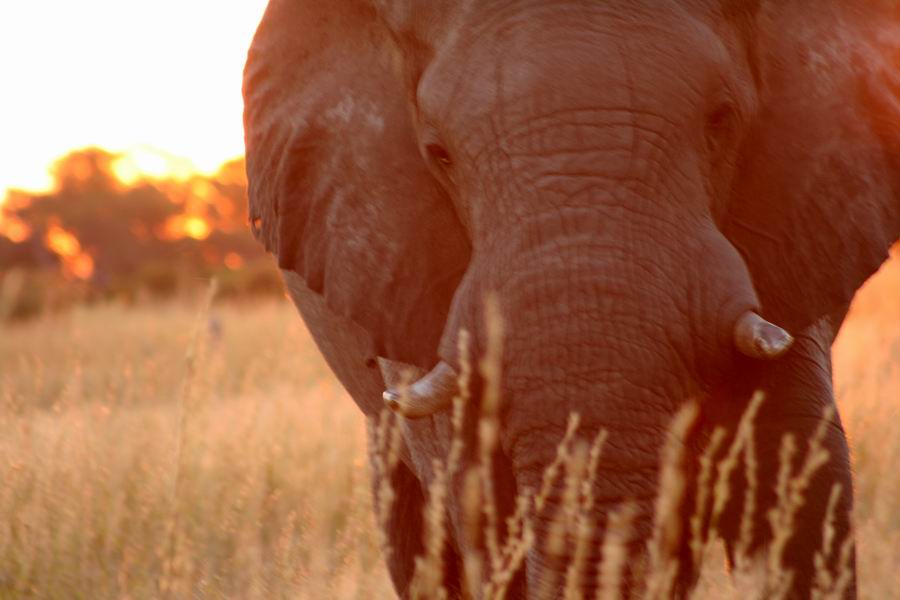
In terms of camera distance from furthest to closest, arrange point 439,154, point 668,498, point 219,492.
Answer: point 219,492 < point 439,154 < point 668,498

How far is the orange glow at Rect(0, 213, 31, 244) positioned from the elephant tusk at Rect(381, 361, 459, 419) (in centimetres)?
2484

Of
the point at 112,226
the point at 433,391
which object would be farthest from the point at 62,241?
the point at 433,391

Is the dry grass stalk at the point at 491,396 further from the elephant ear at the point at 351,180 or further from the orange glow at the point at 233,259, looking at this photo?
the orange glow at the point at 233,259

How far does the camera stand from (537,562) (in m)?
2.97

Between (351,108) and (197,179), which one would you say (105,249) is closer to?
(197,179)

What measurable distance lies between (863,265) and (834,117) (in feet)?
1.16

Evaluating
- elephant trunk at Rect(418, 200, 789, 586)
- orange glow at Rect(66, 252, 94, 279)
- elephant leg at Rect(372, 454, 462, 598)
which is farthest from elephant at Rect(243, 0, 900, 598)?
orange glow at Rect(66, 252, 94, 279)

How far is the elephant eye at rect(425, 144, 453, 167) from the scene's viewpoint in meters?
3.29

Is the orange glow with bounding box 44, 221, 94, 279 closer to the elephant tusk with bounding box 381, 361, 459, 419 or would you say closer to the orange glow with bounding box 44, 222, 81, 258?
the orange glow with bounding box 44, 222, 81, 258

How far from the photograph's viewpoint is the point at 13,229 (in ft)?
89.4

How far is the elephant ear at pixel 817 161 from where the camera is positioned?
3.36 meters

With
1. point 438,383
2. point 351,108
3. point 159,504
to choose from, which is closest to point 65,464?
point 159,504

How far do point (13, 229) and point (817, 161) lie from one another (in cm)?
2544

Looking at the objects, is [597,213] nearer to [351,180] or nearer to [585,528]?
[585,528]
